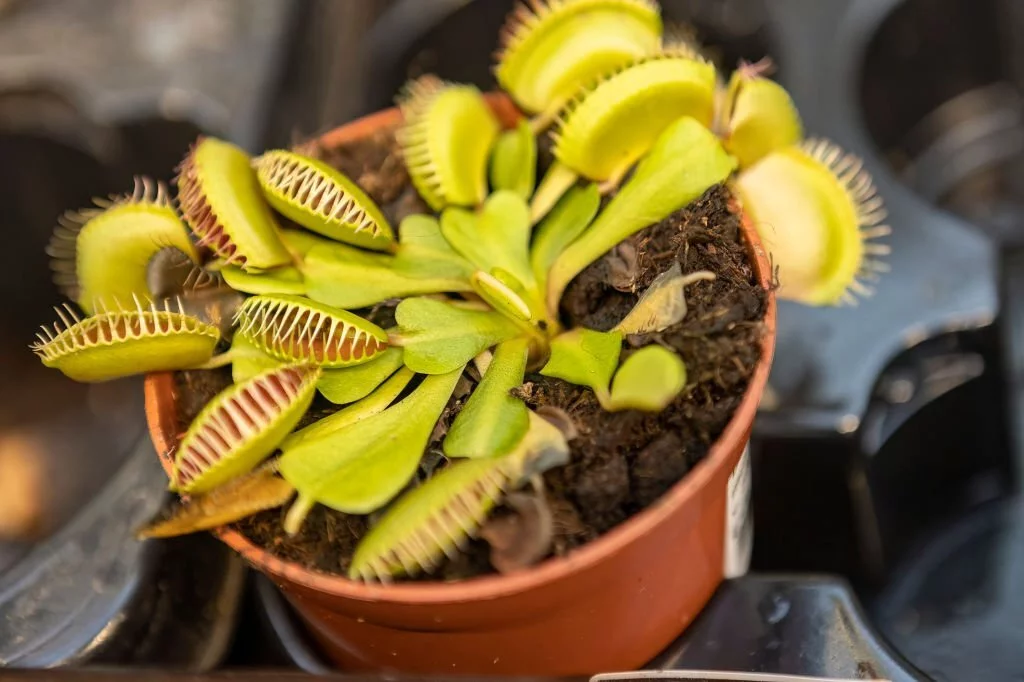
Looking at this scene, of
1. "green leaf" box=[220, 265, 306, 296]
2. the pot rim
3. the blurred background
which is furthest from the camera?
the blurred background

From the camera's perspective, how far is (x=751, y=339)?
46 centimetres

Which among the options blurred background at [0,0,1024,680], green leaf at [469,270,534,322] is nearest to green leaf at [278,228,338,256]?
green leaf at [469,270,534,322]

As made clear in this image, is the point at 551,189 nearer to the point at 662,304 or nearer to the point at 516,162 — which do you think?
the point at 516,162

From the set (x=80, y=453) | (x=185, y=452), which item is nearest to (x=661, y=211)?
(x=185, y=452)

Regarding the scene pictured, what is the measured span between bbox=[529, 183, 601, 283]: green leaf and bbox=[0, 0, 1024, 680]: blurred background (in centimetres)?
28

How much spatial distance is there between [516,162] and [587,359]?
7.2 inches

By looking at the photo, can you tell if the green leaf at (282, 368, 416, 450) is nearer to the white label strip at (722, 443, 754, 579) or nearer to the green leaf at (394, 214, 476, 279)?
the green leaf at (394, 214, 476, 279)

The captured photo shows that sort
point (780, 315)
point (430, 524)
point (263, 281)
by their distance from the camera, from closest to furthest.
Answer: point (430, 524)
point (263, 281)
point (780, 315)

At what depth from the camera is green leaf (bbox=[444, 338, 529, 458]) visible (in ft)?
1.45

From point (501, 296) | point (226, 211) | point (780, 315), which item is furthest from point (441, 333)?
point (780, 315)

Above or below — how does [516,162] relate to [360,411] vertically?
above

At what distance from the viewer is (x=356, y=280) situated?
21.1 inches

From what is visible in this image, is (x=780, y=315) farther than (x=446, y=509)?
Yes

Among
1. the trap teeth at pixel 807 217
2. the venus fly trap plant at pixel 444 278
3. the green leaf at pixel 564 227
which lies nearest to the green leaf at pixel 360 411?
the venus fly trap plant at pixel 444 278
